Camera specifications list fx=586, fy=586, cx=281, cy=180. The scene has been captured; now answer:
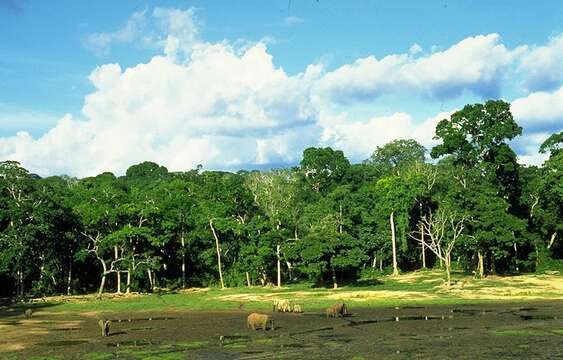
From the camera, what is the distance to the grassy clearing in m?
49.9

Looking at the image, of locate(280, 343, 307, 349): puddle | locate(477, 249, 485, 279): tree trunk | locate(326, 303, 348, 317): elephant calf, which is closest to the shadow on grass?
locate(326, 303, 348, 317): elephant calf

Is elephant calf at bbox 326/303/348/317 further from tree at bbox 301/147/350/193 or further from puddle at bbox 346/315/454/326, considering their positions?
tree at bbox 301/147/350/193

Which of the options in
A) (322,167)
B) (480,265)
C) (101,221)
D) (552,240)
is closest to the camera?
(480,265)

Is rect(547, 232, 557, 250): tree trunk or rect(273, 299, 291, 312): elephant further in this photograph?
rect(547, 232, 557, 250): tree trunk

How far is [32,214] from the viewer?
61.3 m

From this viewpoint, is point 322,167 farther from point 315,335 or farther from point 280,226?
point 315,335

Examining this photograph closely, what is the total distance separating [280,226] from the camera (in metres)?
71.4

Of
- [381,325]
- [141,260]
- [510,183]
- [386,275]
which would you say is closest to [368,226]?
[386,275]

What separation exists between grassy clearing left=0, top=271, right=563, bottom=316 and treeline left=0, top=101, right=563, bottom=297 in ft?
9.73

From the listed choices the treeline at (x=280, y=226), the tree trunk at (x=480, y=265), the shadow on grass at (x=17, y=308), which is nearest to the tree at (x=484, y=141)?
the treeline at (x=280, y=226)

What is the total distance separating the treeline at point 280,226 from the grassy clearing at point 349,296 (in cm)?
296

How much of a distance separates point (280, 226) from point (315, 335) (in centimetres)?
3965

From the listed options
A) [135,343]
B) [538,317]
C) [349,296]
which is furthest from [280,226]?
[135,343]

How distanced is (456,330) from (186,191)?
173 ft
